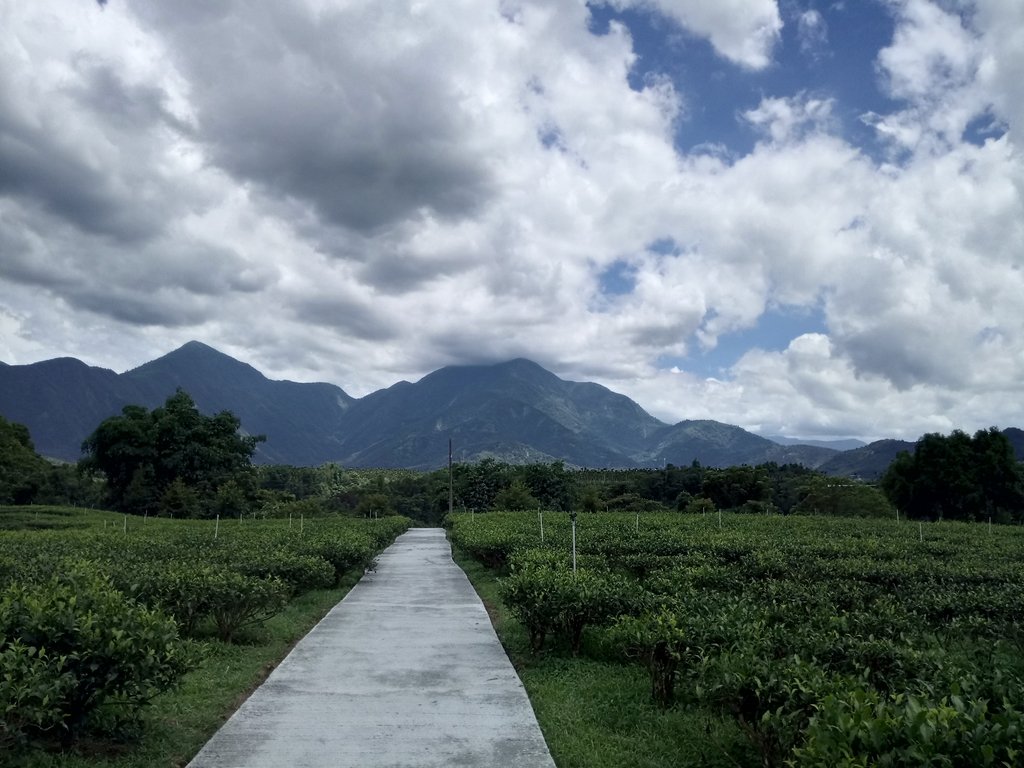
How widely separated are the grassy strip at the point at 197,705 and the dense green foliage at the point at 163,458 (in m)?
41.9

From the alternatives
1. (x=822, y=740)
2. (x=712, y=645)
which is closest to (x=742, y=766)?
(x=712, y=645)

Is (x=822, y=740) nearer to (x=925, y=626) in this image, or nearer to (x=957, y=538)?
(x=925, y=626)

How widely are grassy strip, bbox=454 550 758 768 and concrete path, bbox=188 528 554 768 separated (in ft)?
0.68

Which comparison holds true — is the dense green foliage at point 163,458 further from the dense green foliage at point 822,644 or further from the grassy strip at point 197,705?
the dense green foliage at point 822,644

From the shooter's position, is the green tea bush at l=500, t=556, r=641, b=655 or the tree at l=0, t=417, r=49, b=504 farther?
the tree at l=0, t=417, r=49, b=504

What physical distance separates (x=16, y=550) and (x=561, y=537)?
470 inches

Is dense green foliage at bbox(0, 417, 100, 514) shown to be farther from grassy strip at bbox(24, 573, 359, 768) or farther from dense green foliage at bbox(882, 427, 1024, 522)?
dense green foliage at bbox(882, 427, 1024, 522)

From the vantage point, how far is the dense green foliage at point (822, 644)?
9.51 ft

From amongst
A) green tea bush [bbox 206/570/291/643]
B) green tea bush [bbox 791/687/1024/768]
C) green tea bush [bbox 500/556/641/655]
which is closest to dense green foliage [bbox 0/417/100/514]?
green tea bush [bbox 206/570/291/643]

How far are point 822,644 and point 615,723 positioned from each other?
70.3 inches

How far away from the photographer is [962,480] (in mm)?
43312

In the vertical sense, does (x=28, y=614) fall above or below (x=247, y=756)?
above

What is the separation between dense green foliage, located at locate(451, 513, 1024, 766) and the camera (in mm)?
2898

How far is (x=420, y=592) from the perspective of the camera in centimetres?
1451
